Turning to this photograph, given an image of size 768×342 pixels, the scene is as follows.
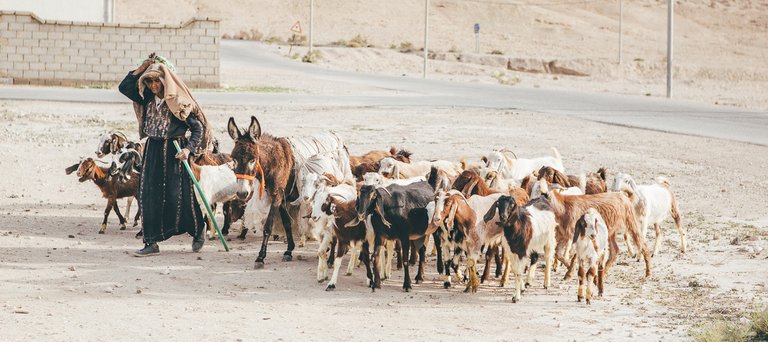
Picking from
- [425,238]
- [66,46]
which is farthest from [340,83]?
[425,238]

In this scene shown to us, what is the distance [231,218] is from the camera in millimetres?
13867

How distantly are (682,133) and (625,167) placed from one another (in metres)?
6.05

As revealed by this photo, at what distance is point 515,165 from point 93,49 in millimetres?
24422

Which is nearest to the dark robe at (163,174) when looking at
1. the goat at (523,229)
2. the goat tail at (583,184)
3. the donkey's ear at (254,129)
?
the donkey's ear at (254,129)

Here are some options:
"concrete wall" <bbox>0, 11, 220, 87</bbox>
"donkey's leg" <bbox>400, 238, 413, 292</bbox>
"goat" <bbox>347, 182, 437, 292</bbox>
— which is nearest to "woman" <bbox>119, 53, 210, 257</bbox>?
"goat" <bbox>347, 182, 437, 292</bbox>

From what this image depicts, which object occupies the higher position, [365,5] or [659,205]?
[365,5]

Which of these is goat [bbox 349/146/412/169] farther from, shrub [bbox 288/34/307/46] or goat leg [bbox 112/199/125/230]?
shrub [bbox 288/34/307/46]

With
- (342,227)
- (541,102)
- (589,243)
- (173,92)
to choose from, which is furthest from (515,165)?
(541,102)

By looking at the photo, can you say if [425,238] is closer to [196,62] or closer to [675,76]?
[196,62]

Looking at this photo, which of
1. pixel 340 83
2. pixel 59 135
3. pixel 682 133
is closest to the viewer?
pixel 59 135

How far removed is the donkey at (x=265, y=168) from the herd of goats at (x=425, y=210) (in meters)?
0.01

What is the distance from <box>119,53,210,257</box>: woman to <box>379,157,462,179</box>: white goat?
2002mm

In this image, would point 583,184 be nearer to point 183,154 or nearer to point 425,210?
point 425,210

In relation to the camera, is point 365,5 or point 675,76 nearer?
point 675,76
